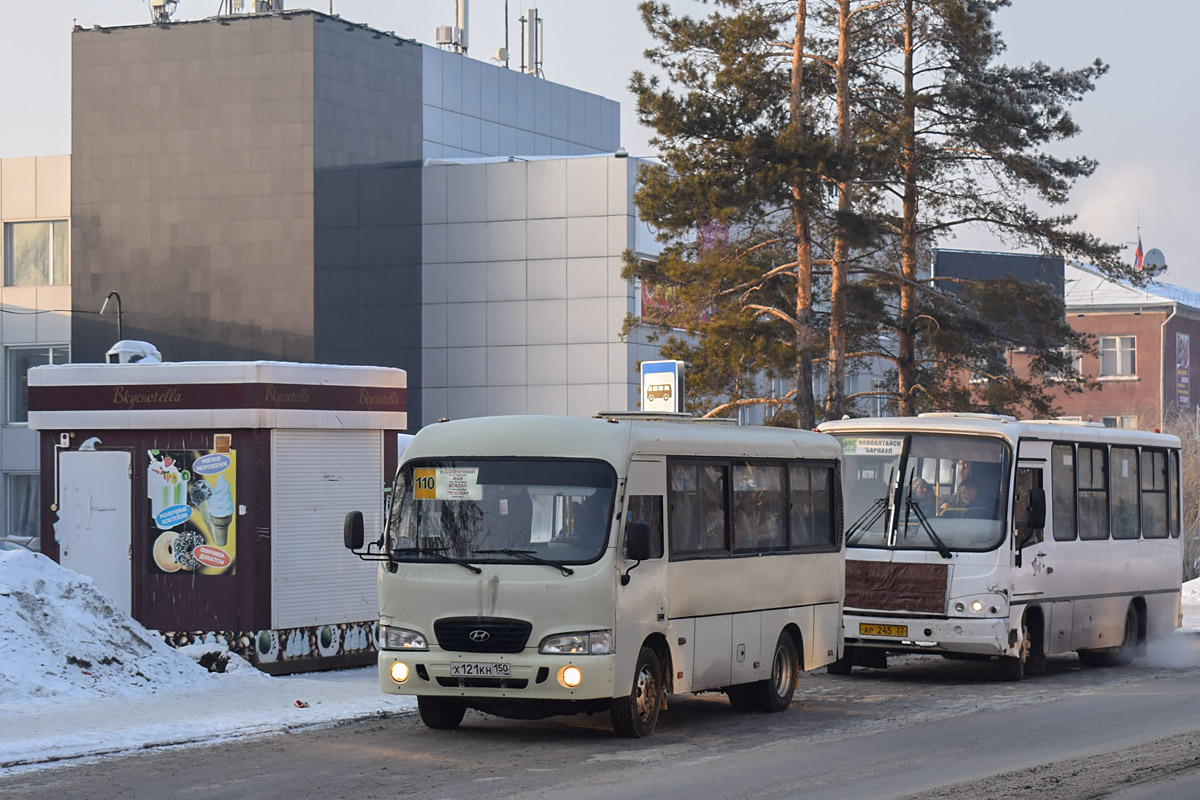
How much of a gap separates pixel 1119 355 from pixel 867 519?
77961 millimetres

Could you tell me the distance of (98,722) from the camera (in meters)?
14.5

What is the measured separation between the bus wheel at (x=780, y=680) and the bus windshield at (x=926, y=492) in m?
3.37

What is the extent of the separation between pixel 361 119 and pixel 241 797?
167ft

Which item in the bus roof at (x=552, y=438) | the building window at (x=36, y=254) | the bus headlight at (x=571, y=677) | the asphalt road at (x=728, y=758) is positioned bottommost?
the asphalt road at (x=728, y=758)

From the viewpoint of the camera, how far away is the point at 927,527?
1975 centimetres

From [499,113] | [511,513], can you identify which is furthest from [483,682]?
[499,113]

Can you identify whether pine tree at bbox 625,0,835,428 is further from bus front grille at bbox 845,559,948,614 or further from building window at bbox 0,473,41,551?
building window at bbox 0,473,41,551

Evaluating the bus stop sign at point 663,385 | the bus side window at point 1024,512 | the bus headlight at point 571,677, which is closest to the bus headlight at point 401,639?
the bus headlight at point 571,677

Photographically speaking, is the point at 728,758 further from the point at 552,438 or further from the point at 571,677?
the point at 552,438

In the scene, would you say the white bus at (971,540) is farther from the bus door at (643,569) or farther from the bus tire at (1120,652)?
the bus door at (643,569)

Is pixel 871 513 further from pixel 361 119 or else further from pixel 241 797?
pixel 361 119

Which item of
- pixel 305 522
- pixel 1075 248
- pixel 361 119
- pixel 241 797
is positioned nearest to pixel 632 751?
pixel 241 797

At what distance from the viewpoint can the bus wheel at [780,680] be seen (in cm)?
1620

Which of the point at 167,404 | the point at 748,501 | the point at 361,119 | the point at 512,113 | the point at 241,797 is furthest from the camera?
the point at 512,113
